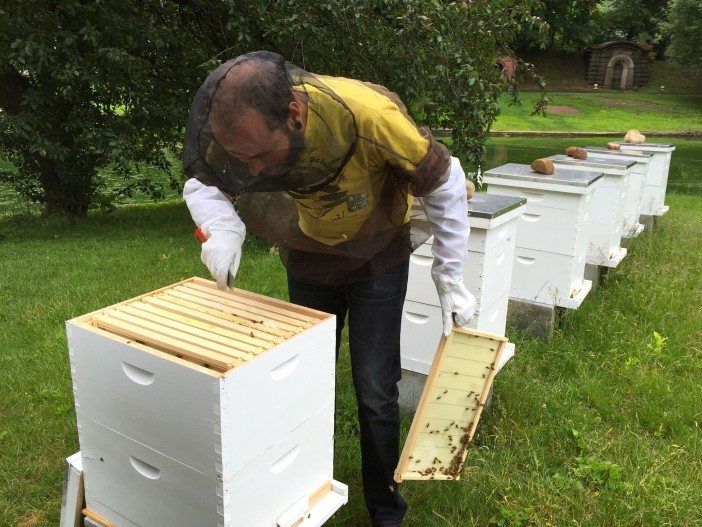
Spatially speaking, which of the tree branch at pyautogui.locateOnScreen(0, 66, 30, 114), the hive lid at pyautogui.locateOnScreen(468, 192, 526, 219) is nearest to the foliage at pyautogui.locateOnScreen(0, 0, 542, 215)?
the tree branch at pyautogui.locateOnScreen(0, 66, 30, 114)

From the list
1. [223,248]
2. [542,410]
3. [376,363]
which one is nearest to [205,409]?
[223,248]

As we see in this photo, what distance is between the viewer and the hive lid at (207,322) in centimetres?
146

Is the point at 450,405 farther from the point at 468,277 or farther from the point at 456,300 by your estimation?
the point at 468,277

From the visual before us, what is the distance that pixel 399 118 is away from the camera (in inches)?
63.9

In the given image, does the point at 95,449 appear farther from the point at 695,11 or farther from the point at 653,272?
the point at 695,11

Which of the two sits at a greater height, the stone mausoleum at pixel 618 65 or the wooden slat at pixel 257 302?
the stone mausoleum at pixel 618 65

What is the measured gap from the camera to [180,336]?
152 cm

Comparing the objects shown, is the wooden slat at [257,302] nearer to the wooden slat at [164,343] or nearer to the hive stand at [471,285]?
the wooden slat at [164,343]

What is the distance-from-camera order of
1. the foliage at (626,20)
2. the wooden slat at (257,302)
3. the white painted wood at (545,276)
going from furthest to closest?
the foliage at (626,20) < the white painted wood at (545,276) < the wooden slat at (257,302)

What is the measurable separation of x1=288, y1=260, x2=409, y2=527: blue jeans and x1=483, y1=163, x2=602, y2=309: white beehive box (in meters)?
1.85

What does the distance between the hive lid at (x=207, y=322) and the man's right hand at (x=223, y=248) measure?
0.24 ft

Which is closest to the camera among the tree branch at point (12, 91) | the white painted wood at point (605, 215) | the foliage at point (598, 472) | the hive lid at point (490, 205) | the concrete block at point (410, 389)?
the foliage at point (598, 472)

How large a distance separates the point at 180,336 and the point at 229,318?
183mm

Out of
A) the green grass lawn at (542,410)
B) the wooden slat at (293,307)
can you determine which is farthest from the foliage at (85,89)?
the wooden slat at (293,307)
